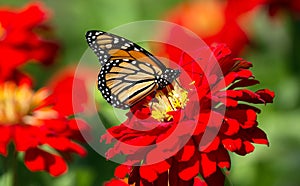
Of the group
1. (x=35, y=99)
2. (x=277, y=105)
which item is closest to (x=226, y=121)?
(x=35, y=99)

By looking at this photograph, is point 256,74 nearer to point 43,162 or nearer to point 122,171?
point 43,162

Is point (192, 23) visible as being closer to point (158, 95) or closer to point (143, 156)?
point (158, 95)

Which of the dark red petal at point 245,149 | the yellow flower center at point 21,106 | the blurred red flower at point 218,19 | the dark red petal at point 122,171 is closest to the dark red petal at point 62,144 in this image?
the yellow flower center at point 21,106

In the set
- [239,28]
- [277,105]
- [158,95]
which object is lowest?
[277,105]

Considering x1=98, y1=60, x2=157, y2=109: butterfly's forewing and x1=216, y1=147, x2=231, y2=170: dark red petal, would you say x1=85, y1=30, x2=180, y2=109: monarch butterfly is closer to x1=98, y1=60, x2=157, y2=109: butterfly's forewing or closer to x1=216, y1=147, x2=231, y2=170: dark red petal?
x1=98, y1=60, x2=157, y2=109: butterfly's forewing

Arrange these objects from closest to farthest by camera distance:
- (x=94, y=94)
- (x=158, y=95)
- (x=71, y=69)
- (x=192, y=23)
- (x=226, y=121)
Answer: (x=226, y=121), (x=158, y=95), (x=94, y=94), (x=71, y=69), (x=192, y=23)

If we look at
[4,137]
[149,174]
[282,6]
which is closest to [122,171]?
[149,174]
